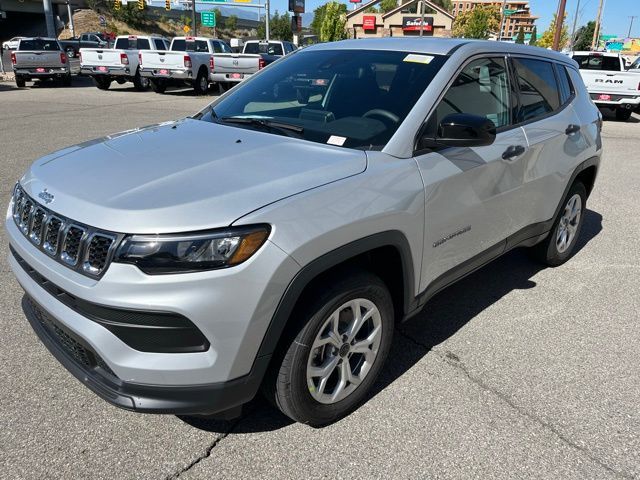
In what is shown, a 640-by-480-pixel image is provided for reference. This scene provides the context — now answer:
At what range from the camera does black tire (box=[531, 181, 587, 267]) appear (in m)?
4.46

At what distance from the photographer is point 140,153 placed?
2.70 meters

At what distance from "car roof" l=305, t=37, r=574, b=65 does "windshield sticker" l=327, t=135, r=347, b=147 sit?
88 cm

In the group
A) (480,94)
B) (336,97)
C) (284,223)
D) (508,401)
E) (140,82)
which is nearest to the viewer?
(284,223)

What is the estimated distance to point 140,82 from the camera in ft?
67.4

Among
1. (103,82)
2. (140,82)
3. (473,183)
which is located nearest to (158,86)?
(140,82)

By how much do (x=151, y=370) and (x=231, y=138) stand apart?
4.46 feet

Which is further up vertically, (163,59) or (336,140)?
(336,140)

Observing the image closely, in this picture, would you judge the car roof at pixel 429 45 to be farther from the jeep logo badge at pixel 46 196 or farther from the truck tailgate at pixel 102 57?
the truck tailgate at pixel 102 57

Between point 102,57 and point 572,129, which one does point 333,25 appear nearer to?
point 102,57

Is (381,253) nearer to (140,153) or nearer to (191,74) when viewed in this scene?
(140,153)

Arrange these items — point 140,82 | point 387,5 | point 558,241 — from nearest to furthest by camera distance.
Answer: point 558,241 < point 140,82 < point 387,5

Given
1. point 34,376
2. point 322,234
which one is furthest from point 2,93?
point 322,234

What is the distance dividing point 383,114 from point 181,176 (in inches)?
46.7

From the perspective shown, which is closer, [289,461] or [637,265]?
[289,461]
